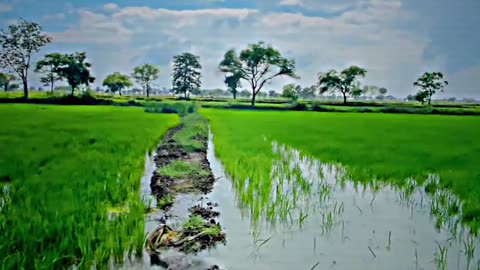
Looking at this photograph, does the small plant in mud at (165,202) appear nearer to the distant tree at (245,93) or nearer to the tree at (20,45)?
the tree at (20,45)

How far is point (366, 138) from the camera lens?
34.4 feet

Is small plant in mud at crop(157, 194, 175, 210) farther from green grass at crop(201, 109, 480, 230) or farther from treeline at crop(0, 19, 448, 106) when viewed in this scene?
treeline at crop(0, 19, 448, 106)

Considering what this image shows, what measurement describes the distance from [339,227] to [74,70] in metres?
25.9

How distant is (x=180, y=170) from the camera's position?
5945 millimetres

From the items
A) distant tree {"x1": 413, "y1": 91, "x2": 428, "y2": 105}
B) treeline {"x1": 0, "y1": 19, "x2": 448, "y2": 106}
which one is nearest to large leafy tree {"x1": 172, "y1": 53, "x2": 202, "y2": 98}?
treeline {"x1": 0, "y1": 19, "x2": 448, "y2": 106}

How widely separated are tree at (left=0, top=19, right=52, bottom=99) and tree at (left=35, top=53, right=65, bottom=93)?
3879mm

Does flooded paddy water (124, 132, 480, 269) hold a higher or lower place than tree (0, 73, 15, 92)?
lower

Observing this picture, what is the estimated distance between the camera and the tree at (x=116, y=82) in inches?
1385

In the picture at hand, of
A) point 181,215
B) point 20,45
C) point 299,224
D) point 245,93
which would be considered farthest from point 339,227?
point 245,93

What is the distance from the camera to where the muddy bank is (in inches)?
119

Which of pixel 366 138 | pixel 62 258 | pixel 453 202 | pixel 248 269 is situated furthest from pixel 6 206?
pixel 366 138

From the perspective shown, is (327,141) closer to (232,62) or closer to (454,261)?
(454,261)

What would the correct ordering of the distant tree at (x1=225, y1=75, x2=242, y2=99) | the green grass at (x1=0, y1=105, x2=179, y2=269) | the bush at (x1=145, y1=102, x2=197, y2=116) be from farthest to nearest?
the distant tree at (x1=225, y1=75, x2=242, y2=99), the bush at (x1=145, y1=102, x2=197, y2=116), the green grass at (x1=0, y1=105, x2=179, y2=269)

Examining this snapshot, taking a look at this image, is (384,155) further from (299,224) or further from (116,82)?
(116,82)
